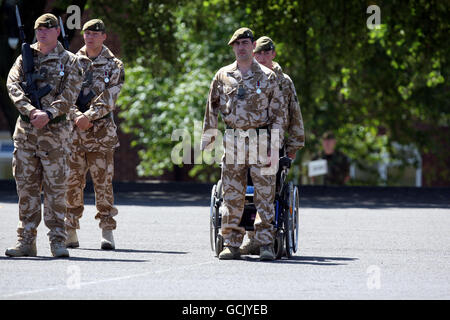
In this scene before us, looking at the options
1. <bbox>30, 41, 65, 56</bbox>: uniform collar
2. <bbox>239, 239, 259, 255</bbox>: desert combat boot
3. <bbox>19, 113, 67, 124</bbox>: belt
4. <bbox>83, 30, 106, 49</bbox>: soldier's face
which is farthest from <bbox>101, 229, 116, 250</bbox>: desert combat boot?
<bbox>30, 41, 65, 56</bbox>: uniform collar

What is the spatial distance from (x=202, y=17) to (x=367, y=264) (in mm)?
19467

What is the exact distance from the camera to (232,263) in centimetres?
995

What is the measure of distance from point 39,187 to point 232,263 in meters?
1.83

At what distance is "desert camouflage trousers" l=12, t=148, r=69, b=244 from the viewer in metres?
10.1

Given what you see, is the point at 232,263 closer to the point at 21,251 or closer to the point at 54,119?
the point at 21,251

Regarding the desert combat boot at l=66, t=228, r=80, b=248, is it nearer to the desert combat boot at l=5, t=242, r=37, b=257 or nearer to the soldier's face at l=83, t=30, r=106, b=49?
the desert combat boot at l=5, t=242, r=37, b=257

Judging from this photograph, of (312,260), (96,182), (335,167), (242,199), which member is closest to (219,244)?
(242,199)

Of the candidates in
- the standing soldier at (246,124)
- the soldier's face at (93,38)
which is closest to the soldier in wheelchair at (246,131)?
the standing soldier at (246,124)

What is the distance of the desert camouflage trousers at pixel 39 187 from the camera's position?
1006 cm

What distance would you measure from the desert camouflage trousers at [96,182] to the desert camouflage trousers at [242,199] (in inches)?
51.2

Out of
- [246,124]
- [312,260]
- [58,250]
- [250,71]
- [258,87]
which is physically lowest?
[312,260]

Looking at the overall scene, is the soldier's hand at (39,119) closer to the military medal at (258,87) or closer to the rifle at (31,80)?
the rifle at (31,80)

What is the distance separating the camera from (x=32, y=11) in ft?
82.3
